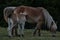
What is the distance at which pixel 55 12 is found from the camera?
27.6 meters

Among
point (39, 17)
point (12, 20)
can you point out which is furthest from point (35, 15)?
point (12, 20)

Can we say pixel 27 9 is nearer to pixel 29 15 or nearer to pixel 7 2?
pixel 29 15

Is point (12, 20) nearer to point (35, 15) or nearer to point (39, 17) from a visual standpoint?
point (35, 15)

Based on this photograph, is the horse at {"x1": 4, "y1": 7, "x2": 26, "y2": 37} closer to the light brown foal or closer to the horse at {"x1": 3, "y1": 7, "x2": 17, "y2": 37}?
the horse at {"x1": 3, "y1": 7, "x2": 17, "y2": 37}

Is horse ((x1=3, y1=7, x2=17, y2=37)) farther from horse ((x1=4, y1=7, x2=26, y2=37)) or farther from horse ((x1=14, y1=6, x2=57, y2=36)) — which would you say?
horse ((x1=14, y1=6, x2=57, y2=36))

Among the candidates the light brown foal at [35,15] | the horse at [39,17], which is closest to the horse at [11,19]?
the horse at [39,17]

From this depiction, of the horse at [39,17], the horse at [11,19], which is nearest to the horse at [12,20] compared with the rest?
the horse at [11,19]

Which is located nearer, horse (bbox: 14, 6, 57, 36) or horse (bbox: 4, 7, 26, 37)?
horse (bbox: 4, 7, 26, 37)

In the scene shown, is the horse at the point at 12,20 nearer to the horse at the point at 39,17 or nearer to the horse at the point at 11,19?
the horse at the point at 11,19

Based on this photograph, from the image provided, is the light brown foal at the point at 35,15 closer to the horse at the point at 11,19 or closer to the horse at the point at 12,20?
the horse at the point at 12,20

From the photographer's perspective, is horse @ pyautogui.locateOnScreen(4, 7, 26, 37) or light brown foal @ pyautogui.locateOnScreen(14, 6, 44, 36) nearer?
horse @ pyautogui.locateOnScreen(4, 7, 26, 37)

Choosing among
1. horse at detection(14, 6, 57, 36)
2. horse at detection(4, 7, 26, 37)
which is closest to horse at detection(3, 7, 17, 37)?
horse at detection(4, 7, 26, 37)

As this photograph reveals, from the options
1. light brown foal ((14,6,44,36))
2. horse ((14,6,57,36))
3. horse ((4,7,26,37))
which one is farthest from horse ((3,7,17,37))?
light brown foal ((14,6,44,36))

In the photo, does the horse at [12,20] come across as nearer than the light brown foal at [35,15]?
Yes
